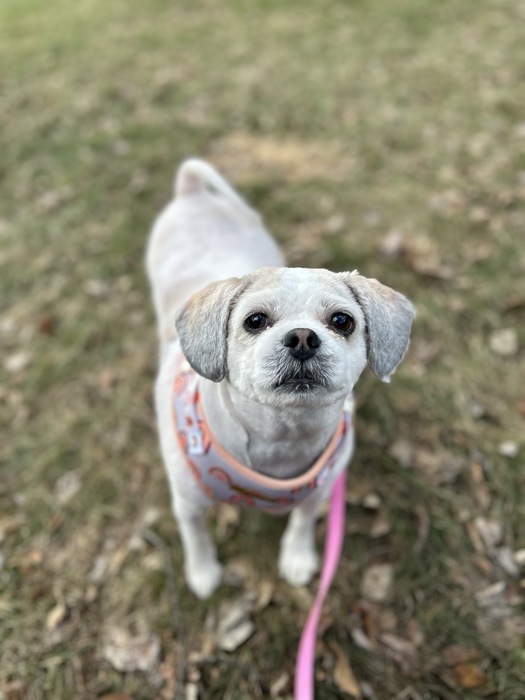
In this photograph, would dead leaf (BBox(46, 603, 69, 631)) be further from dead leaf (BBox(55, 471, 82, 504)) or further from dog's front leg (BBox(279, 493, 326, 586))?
dog's front leg (BBox(279, 493, 326, 586))

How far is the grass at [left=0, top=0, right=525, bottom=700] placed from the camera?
2.94 meters

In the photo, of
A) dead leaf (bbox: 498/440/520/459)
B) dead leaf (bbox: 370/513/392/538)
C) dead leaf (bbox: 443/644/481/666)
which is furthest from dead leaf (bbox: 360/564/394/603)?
dead leaf (bbox: 498/440/520/459)

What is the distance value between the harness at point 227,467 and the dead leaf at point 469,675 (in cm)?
126

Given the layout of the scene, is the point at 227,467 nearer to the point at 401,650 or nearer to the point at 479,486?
the point at 401,650

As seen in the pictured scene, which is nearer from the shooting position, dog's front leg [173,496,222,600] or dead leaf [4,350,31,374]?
dog's front leg [173,496,222,600]

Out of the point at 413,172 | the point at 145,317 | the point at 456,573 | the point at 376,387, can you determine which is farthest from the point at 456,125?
the point at 456,573

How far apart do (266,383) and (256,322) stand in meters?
0.26

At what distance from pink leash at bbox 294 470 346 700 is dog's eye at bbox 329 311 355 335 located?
112cm

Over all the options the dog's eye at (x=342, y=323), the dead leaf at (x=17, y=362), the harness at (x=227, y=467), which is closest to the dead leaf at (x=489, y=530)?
the harness at (x=227, y=467)

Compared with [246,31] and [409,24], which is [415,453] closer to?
[409,24]

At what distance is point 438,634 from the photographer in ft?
9.44

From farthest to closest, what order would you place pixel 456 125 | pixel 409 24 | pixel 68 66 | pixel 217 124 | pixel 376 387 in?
pixel 68 66 < pixel 409 24 < pixel 217 124 < pixel 456 125 < pixel 376 387

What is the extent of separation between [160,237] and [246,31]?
6139 millimetres

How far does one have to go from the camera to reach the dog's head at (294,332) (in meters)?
1.85
